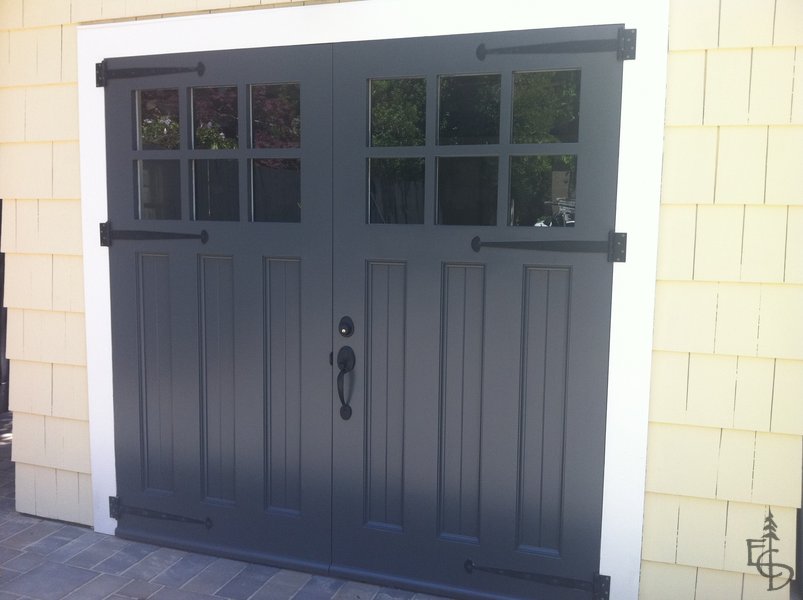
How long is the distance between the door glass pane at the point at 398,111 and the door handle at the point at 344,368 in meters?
0.84

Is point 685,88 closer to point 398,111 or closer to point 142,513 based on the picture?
point 398,111

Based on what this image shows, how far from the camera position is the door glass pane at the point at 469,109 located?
2.65 m

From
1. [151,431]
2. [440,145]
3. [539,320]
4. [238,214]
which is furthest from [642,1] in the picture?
[151,431]

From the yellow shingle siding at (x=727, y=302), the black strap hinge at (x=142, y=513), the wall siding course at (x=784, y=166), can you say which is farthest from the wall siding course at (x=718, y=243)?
the black strap hinge at (x=142, y=513)

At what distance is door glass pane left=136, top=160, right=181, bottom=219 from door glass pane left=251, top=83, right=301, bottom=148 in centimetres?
43

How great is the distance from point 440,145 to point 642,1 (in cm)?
85

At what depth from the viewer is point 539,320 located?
266 cm

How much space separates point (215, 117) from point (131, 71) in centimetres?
46

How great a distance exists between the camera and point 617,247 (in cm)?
254

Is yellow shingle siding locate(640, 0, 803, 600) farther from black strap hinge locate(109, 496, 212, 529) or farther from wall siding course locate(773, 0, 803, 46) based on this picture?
black strap hinge locate(109, 496, 212, 529)

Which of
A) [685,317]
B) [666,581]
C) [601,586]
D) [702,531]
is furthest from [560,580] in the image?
[685,317]

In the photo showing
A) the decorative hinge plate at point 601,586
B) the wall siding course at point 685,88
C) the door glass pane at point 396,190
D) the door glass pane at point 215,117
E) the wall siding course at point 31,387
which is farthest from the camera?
the wall siding course at point 31,387

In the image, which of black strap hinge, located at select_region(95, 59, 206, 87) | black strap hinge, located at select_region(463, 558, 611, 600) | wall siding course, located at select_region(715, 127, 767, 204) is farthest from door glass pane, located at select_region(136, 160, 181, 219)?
wall siding course, located at select_region(715, 127, 767, 204)

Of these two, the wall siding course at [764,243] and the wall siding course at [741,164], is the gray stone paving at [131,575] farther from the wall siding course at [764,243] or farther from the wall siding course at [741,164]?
the wall siding course at [741,164]
